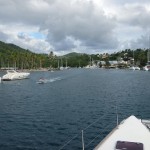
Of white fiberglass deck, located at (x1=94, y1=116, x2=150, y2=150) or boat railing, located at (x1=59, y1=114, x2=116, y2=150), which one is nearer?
white fiberglass deck, located at (x1=94, y1=116, x2=150, y2=150)

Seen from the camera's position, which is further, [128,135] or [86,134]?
[86,134]

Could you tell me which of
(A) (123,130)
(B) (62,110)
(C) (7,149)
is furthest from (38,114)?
(A) (123,130)

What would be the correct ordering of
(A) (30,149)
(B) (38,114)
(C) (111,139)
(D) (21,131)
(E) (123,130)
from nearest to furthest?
1. (C) (111,139)
2. (E) (123,130)
3. (A) (30,149)
4. (D) (21,131)
5. (B) (38,114)

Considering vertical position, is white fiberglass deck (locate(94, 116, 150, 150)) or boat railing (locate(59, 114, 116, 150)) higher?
white fiberglass deck (locate(94, 116, 150, 150))

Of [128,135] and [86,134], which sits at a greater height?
[128,135]

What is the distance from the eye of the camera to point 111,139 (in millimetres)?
26859


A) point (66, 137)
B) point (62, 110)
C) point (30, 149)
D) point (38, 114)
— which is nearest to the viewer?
point (30, 149)

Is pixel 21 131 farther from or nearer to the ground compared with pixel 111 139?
nearer to the ground

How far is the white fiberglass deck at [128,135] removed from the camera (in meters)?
25.5

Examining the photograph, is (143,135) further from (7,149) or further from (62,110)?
(62,110)

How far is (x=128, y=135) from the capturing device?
28.1 m

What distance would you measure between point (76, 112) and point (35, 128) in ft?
50.6

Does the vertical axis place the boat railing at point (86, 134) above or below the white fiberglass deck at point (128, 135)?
below

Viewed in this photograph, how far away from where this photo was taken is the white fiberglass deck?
83.8 feet
